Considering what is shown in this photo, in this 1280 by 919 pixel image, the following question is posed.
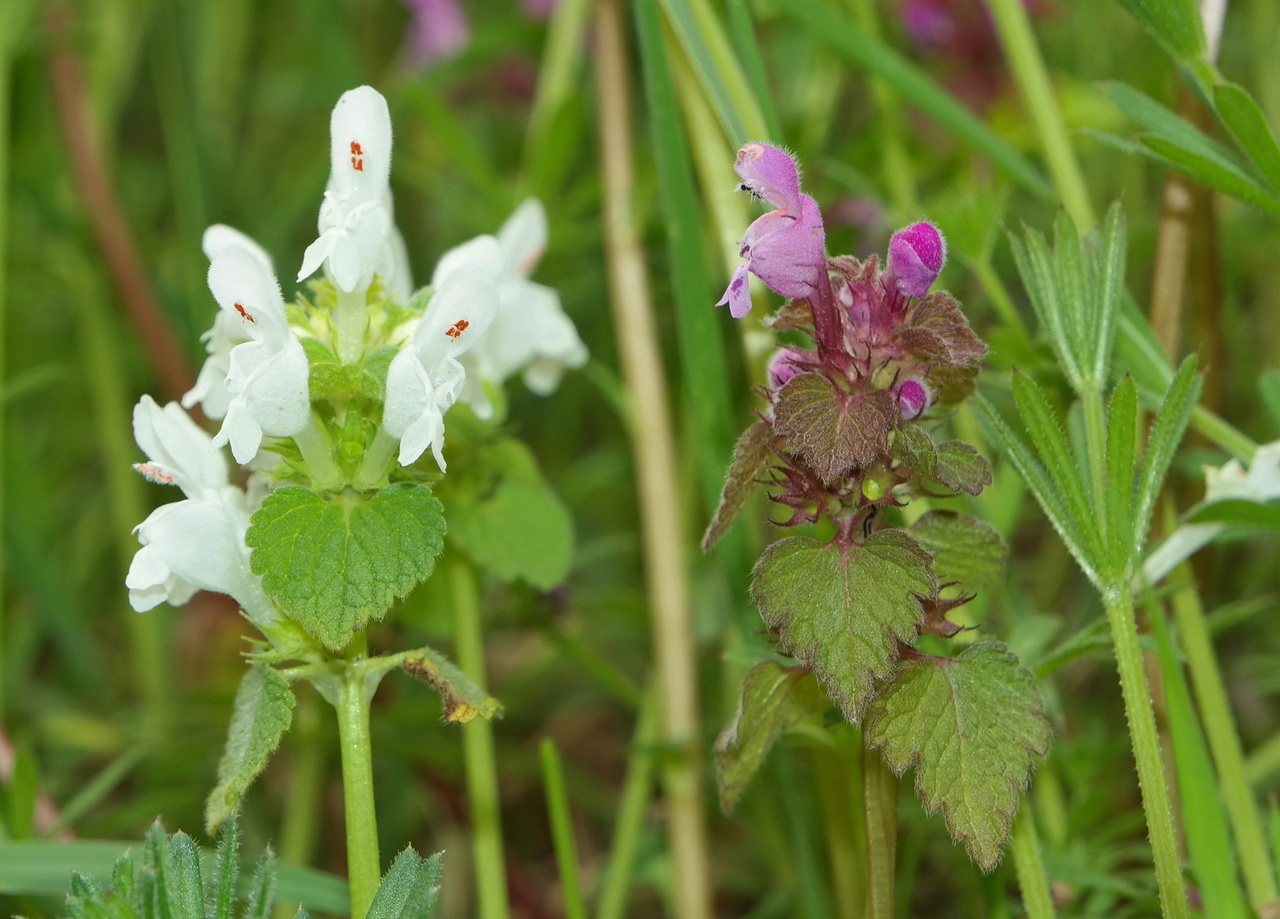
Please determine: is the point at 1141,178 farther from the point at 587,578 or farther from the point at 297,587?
the point at 297,587

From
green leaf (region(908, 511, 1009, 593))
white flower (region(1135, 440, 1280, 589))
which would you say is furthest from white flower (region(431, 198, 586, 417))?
white flower (region(1135, 440, 1280, 589))

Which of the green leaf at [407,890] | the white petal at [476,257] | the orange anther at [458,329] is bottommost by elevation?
the green leaf at [407,890]

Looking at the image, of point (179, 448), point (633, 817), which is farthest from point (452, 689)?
point (633, 817)

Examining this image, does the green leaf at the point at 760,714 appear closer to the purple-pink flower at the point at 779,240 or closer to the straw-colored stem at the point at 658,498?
the purple-pink flower at the point at 779,240

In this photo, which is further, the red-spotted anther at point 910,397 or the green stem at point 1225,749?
the green stem at point 1225,749

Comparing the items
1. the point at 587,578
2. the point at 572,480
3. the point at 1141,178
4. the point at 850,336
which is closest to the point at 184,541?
the point at 850,336

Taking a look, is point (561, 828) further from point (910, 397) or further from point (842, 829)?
point (910, 397)

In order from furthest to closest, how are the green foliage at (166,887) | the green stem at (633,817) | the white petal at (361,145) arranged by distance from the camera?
the green stem at (633,817) < the white petal at (361,145) < the green foliage at (166,887)

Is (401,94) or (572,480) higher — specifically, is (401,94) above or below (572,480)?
above

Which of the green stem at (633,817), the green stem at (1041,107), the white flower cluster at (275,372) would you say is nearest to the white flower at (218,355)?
the white flower cluster at (275,372)
